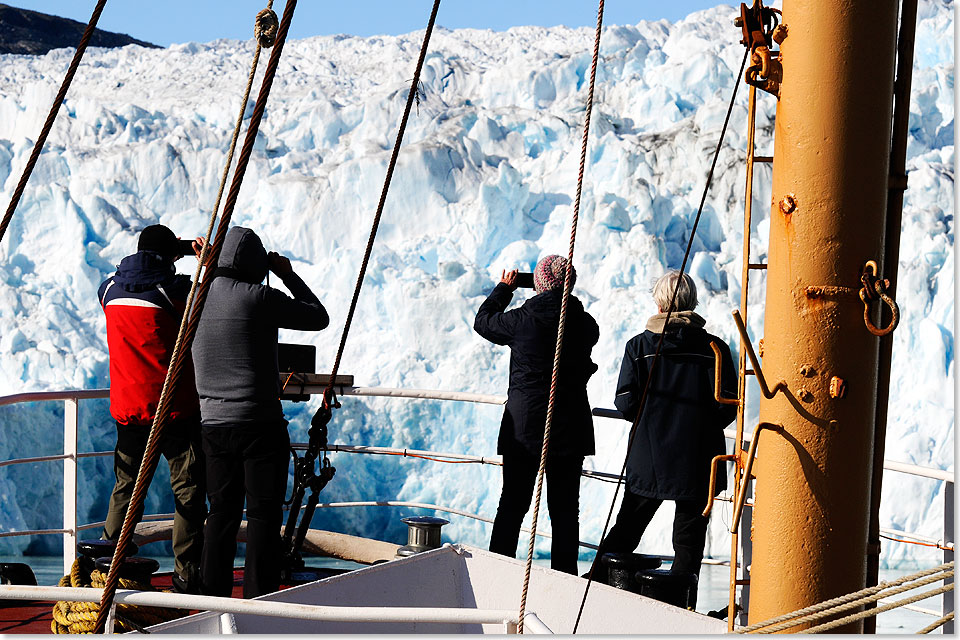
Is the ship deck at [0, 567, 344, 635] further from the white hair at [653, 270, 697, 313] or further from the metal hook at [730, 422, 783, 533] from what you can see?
the metal hook at [730, 422, 783, 533]

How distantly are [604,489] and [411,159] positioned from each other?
4.64 m

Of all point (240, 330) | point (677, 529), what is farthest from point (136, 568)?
point (677, 529)

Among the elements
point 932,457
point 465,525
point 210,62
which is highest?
point 210,62

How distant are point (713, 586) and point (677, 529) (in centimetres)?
638

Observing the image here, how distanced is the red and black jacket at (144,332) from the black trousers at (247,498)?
0.32m

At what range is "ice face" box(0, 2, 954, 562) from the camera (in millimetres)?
8930

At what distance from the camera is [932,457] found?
8.71 meters

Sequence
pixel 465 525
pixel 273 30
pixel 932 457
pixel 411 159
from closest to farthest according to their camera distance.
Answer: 1. pixel 273 30
2. pixel 932 457
3. pixel 465 525
4. pixel 411 159

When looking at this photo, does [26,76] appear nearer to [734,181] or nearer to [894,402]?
[734,181]

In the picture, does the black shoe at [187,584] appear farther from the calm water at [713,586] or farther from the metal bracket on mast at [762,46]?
the calm water at [713,586]

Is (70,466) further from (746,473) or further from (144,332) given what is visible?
(746,473)

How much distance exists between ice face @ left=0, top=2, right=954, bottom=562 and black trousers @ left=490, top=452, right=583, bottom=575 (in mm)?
5854

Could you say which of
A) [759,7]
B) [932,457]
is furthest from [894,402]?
[759,7]

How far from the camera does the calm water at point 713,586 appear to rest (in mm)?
7965
